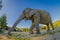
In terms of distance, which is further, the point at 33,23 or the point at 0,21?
the point at 0,21

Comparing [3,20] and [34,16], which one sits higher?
[3,20]

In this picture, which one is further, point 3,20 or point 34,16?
point 3,20

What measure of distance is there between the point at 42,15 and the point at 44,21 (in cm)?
31

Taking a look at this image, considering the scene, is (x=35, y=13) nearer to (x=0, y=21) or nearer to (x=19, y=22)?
(x=19, y=22)

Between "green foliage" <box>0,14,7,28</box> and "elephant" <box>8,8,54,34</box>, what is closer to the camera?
"elephant" <box>8,8,54,34</box>

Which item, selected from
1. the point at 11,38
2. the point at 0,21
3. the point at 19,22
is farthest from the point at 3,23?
the point at 11,38

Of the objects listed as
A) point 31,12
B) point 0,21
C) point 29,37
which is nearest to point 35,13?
point 31,12

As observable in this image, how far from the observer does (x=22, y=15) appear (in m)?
6.57

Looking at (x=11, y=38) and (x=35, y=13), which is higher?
(x=35, y=13)

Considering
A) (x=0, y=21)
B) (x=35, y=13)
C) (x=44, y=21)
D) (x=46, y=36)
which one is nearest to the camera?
(x=46, y=36)

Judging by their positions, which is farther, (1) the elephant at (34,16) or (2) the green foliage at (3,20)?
(2) the green foliage at (3,20)

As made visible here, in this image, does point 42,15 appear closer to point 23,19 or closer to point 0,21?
point 23,19

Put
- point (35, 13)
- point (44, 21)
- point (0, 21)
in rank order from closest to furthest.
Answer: point (35, 13) < point (44, 21) < point (0, 21)

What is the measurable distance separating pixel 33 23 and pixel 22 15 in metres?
0.47
